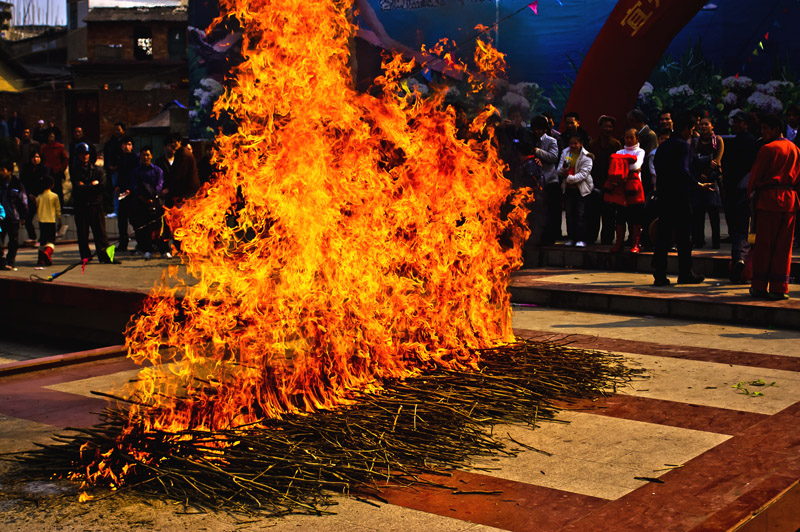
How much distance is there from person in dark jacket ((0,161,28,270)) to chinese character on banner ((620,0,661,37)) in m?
11.2

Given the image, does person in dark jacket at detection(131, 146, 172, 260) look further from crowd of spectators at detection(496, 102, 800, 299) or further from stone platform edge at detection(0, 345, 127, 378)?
stone platform edge at detection(0, 345, 127, 378)

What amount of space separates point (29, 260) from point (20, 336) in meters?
2.89

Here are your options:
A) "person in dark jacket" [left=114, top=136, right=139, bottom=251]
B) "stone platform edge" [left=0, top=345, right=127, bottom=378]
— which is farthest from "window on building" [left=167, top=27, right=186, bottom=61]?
"stone platform edge" [left=0, top=345, right=127, bottom=378]

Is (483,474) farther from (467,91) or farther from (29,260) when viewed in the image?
(467,91)

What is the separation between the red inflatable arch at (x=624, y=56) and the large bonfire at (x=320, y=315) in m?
10.7

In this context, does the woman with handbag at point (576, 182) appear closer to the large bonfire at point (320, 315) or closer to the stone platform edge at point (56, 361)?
the large bonfire at point (320, 315)

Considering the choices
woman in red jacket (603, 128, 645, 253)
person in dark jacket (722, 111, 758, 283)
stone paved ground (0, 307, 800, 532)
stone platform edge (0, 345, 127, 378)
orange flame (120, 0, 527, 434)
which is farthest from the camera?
woman in red jacket (603, 128, 645, 253)

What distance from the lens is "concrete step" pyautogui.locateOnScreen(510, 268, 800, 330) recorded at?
9.02m

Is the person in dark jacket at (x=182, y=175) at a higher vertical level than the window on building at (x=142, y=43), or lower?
lower

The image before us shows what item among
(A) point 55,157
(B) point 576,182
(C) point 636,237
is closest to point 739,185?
(C) point 636,237

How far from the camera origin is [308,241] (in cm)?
516

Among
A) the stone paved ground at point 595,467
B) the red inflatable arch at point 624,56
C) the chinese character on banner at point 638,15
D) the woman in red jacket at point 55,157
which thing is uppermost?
the chinese character on banner at point 638,15

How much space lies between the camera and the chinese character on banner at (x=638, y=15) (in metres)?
16.2

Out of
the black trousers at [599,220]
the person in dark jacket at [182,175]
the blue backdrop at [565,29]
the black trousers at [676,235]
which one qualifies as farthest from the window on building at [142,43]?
the black trousers at [676,235]
